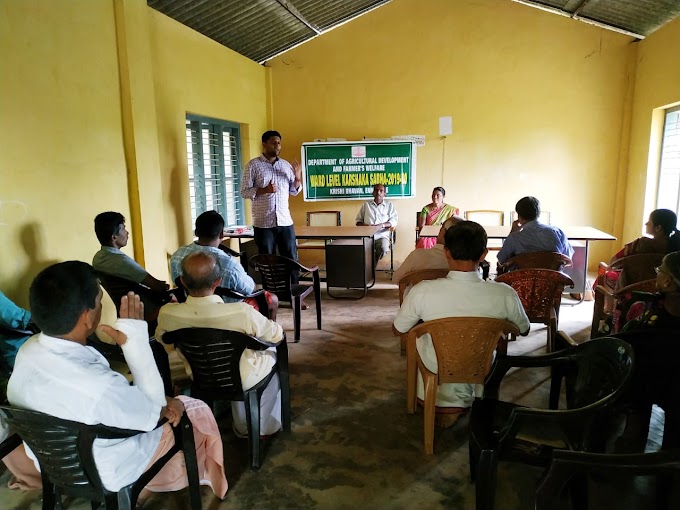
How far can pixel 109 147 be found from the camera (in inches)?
153

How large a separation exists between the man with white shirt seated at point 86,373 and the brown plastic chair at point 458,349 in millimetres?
1170

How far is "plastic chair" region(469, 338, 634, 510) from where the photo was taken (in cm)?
160

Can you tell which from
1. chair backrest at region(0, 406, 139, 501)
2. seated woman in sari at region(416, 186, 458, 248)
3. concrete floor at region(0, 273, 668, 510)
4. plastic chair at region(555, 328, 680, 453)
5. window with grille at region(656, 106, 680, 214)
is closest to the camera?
chair backrest at region(0, 406, 139, 501)

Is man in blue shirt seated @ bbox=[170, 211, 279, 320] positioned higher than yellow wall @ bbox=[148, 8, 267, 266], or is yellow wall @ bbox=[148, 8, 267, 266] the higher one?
yellow wall @ bbox=[148, 8, 267, 266]

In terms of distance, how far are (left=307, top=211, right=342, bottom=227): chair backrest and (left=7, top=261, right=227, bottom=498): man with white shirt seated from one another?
17.4 ft

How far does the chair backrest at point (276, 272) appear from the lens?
3.85 m

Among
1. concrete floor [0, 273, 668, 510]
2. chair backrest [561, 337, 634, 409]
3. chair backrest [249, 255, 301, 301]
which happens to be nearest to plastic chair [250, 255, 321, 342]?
chair backrest [249, 255, 301, 301]

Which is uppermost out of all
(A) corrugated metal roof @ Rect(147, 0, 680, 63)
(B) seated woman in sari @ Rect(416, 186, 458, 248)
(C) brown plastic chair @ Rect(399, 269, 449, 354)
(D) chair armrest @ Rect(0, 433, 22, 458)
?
(A) corrugated metal roof @ Rect(147, 0, 680, 63)

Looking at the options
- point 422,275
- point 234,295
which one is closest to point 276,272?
point 234,295

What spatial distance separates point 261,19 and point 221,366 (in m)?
4.61

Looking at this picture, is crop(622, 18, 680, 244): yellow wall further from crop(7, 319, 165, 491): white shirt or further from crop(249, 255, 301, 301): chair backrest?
crop(7, 319, 165, 491): white shirt

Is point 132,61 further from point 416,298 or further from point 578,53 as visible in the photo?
point 578,53

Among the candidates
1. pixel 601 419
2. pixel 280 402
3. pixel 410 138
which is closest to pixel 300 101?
pixel 410 138

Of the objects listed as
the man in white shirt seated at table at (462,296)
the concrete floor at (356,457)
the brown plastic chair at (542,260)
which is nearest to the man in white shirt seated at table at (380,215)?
the brown plastic chair at (542,260)
